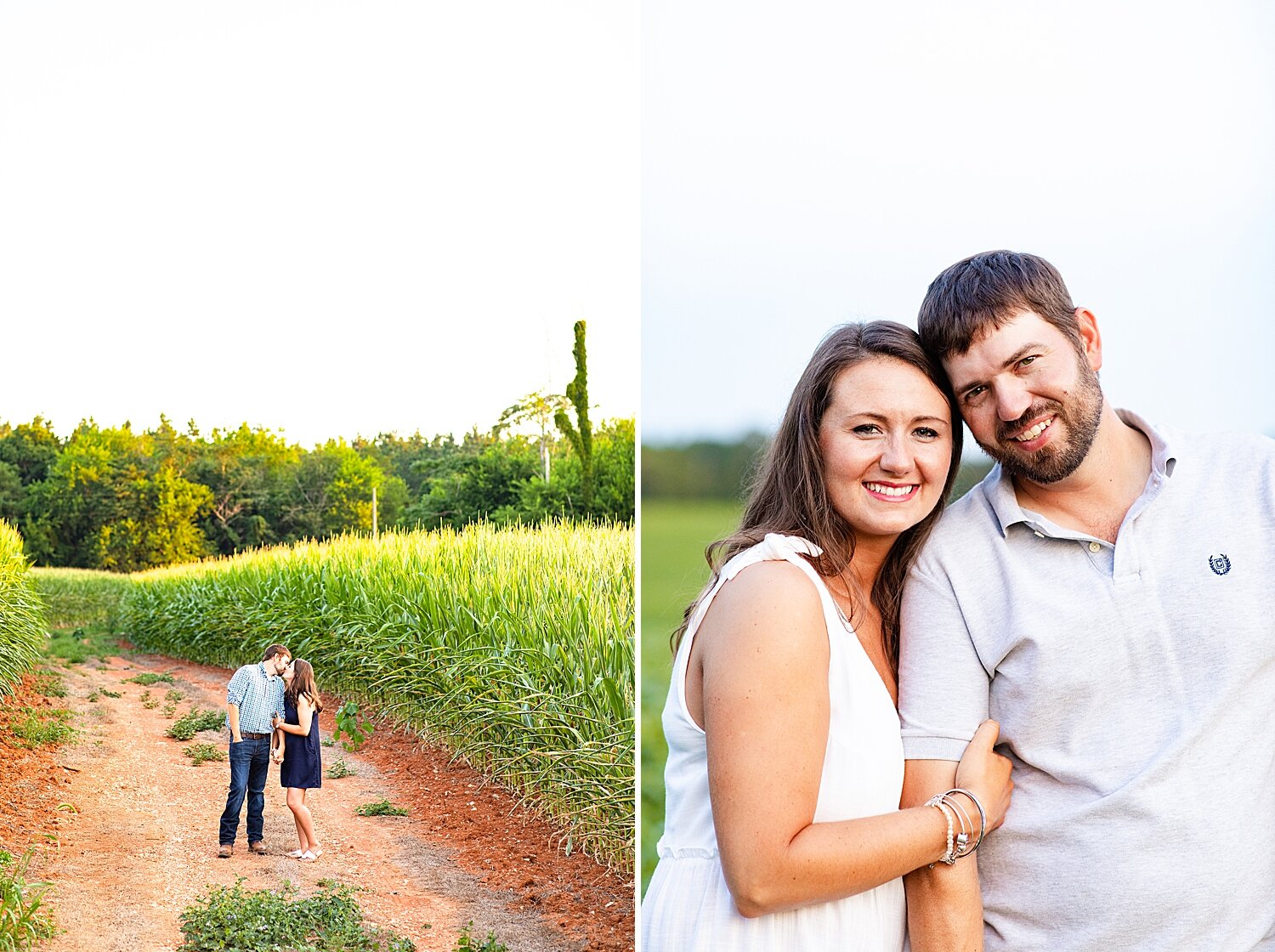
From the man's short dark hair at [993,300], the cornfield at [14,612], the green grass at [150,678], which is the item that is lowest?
the green grass at [150,678]

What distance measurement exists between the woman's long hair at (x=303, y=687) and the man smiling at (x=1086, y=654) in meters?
1.50

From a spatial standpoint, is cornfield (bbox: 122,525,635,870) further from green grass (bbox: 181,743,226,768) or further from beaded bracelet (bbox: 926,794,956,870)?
beaded bracelet (bbox: 926,794,956,870)

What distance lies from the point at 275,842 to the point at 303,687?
342 millimetres

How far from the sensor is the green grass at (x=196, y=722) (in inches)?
97.1

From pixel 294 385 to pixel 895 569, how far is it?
1.51m

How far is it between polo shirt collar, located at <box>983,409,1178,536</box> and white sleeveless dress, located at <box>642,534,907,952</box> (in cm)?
29

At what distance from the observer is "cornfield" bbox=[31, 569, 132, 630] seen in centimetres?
238

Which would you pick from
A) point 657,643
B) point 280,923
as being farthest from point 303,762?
point 657,643

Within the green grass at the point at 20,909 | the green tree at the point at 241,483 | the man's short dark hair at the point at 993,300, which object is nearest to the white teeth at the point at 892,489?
the man's short dark hair at the point at 993,300

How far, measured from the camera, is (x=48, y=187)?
242 cm

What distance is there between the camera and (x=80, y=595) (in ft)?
7.91

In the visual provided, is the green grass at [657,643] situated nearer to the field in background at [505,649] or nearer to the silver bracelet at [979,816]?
the field in background at [505,649]

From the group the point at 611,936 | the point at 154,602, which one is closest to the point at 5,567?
the point at 154,602

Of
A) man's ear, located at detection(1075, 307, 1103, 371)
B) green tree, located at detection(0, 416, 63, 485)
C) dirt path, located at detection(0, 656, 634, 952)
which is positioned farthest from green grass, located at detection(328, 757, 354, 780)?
man's ear, located at detection(1075, 307, 1103, 371)
